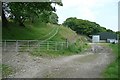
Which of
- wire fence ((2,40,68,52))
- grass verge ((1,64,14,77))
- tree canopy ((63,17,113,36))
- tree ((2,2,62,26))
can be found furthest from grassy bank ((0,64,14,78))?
tree canopy ((63,17,113,36))

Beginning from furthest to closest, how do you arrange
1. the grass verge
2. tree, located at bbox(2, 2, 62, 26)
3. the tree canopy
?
1. the tree canopy
2. tree, located at bbox(2, 2, 62, 26)
3. the grass verge

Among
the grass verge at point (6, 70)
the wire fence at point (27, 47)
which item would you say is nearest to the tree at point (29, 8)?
the wire fence at point (27, 47)

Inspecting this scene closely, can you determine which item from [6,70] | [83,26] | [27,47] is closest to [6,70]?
[6,70]

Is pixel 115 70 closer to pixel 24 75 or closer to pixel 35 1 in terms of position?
pixel 24 75

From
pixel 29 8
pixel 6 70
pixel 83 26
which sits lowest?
pixel 6 70

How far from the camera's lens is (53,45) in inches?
1308

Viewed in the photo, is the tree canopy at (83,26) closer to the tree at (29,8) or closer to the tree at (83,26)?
the tree at (83,26)

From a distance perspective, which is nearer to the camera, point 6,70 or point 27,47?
point 6,70

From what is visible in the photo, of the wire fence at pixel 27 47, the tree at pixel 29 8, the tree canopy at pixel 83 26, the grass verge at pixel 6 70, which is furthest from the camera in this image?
the tree canopy at pixel 83 26

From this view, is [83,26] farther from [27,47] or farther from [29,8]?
[27,47]

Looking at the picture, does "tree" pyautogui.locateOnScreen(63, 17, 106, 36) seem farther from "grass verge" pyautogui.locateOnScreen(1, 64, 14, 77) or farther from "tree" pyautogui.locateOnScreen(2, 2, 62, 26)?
"grass verge" pyautogui.locateOnScreen(1, 64, 14, 77)

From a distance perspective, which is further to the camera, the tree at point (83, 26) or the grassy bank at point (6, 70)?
the tree at point (83, 26)

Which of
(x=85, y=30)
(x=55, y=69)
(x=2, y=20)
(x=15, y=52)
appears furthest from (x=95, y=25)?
(x=55, y=69)

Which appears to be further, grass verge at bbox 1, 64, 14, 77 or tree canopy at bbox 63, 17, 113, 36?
tree canopy at bbox 63, 17, 113, 36
